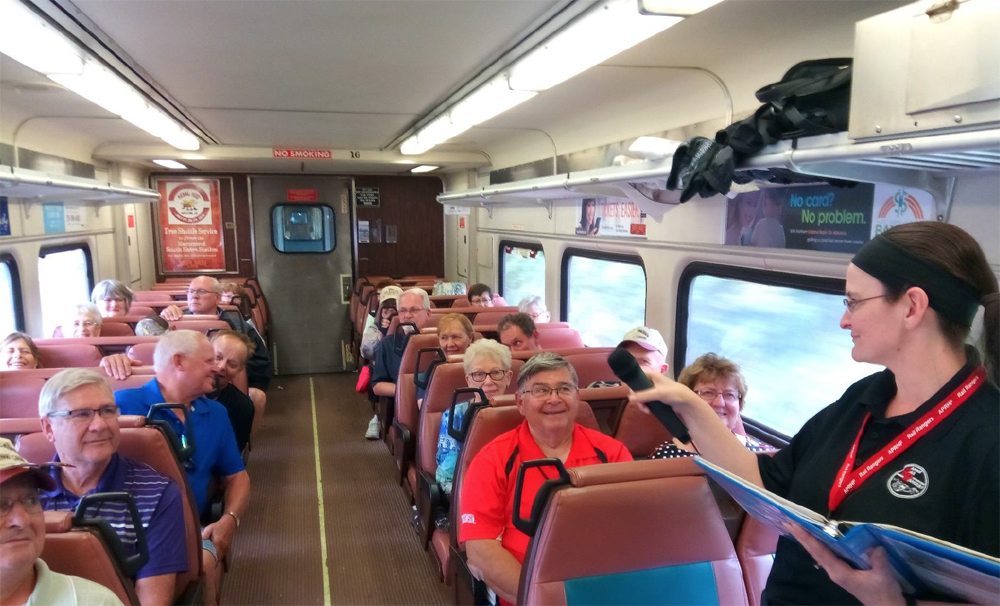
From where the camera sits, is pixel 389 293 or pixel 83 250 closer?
pixel 83 250

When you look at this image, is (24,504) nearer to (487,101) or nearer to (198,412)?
(198,412)

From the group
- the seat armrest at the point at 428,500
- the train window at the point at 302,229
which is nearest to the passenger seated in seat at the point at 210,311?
the seat armrest at the point at 428,500

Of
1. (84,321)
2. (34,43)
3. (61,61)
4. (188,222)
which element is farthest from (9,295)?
(188,222)

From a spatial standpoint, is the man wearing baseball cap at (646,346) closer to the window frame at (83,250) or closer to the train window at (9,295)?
the train window at (9,295)

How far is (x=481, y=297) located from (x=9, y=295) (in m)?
4.45

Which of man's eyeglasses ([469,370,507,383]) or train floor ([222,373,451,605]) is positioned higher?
man's eyeglasses ([469,370,507,383])

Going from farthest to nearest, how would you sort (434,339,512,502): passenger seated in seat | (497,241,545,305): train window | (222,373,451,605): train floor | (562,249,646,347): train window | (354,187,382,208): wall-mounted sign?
(354,187,382,208): wall-mounted sign, (497,241,545,305): train window, (562,249,646,347): train window, (222,373,451,605): train floor, (434,339,512,502): passenger seated in seat

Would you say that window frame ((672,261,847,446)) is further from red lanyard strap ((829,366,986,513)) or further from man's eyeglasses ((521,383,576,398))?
red lanyard strap ((829,366,986,513))

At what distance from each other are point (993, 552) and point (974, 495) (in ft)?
0.33

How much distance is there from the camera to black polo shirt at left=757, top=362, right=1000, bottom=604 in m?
1.18

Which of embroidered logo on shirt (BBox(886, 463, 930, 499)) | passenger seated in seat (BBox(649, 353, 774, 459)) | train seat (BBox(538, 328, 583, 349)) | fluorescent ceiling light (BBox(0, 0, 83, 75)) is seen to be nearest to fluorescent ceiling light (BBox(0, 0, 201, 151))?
fluorescent ceiling light (BBox(0, 0, 83, 75))

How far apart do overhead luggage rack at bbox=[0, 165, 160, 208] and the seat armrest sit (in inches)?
113

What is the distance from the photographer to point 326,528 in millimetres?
4672

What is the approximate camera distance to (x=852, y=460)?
1398 millimetres
